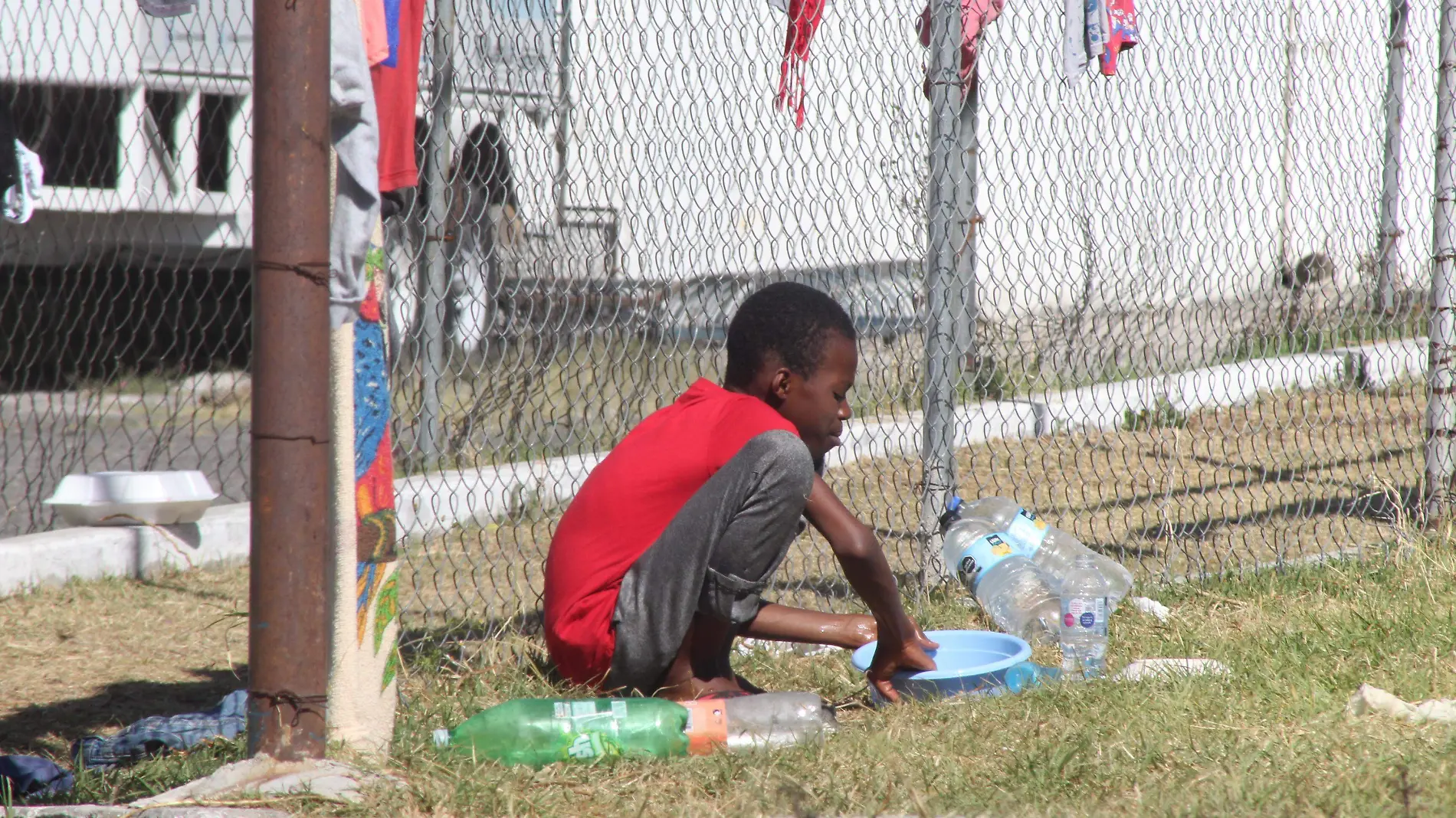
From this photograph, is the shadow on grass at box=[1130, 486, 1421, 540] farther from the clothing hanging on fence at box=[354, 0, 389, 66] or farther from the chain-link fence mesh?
the chain-link fence mesh

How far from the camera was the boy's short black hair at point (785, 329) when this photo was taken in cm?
320

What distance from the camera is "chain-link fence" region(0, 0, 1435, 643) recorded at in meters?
4.73

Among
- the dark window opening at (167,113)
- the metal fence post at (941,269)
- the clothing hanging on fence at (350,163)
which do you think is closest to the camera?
the clothing hanging on fence at (350,163)

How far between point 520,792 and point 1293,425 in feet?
19.7

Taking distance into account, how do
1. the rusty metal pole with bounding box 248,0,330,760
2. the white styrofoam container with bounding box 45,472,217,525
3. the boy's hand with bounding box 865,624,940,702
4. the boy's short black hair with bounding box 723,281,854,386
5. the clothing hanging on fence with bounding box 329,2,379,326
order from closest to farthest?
the rusty metal pole with bounding box 248,0,330,760 → the clothing hanging on fence with bounding box 329,2,379,326 → the boy's hand with bounding box 865,624,940,702 → the boy's short black hair with bounding box 723,281,854,386 → the white styrofoam container with bounding box 45,472,217,525

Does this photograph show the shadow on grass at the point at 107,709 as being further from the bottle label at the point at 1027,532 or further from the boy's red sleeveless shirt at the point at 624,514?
the bottle label at the point at 1027,532

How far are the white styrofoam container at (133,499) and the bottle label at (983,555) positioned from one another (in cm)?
303

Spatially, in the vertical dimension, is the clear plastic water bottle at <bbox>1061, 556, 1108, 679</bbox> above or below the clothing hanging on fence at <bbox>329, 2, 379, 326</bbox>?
below

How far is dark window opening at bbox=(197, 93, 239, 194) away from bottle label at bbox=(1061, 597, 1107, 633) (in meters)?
7.02

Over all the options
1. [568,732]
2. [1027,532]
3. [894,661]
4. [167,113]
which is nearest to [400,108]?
[568,732]

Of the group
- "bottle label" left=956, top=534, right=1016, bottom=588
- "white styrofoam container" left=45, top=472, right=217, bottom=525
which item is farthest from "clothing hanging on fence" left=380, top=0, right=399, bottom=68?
"white styrofoam container" left=45, top=472, right=217, bottom=525

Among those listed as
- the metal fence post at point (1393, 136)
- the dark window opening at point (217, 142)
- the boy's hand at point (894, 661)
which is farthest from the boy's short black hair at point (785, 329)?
the dark window opening at point (217, 142)

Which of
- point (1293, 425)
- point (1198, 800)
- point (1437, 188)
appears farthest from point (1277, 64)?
point (1198, 800)

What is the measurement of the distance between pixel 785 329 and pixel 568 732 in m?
1.12
